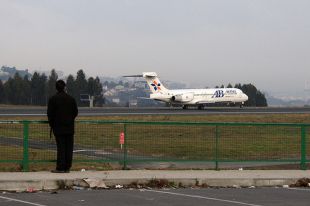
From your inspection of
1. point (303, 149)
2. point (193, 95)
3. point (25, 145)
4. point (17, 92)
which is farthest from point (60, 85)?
point (17, 92)

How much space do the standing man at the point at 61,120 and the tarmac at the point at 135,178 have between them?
327 millimetres

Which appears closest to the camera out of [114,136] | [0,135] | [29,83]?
[0,135]

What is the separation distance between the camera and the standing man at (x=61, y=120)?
41.9ft

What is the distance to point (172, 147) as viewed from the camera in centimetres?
1455

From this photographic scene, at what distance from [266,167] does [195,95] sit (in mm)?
53155

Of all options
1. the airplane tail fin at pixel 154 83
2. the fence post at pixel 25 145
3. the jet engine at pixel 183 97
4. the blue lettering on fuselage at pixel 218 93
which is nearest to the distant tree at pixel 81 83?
the airplane tail fin at pixel 154 83

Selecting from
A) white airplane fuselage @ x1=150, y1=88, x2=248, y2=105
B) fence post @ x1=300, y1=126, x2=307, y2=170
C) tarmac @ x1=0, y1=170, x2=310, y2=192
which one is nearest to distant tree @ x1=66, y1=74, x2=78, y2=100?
white airplane fuselage @ x1=150, y1=88, x2=248, y2=105

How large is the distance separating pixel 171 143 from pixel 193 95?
53.7m

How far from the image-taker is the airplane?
68312mm

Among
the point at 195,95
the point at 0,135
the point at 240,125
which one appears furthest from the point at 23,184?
the point at 195,95

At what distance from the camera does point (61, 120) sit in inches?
502

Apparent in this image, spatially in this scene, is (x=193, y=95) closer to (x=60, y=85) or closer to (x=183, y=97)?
(x=183, y=97)

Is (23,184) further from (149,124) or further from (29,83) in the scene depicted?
(29,83)

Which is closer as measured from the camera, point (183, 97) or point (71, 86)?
point (183, 97)
